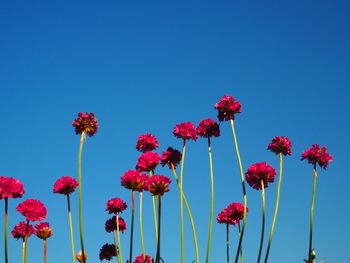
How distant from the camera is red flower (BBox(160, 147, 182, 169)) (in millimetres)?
6637

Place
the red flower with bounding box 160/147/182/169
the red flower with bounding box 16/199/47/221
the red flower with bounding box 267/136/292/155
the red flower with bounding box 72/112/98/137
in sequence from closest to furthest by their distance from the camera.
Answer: the red flower with bounding box 16/199/47/221 → the red flower with bounding box 72/112/98/137 → the red flower with bounding box 160/147/182/169 → the red flower with bounding box 267/136/292/155

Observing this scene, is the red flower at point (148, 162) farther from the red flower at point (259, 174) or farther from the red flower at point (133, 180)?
the red flower at point (259, 174)

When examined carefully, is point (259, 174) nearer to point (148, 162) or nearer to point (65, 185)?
point (148, 162)

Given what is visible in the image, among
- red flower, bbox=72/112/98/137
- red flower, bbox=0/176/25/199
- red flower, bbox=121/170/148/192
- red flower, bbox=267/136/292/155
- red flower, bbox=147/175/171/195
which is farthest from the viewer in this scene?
red flower, bbox=267/136/292/155

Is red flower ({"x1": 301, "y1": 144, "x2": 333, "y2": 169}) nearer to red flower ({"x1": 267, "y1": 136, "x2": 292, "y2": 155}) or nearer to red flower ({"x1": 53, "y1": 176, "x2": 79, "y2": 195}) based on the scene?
red flower ({"x1": 267, "y1": 136, "x2": 292, "y2": 155})

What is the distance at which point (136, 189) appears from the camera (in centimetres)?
602

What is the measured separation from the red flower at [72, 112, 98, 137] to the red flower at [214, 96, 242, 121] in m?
1.75

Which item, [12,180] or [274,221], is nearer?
[12,180]

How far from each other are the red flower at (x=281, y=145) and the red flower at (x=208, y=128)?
0.79 meters

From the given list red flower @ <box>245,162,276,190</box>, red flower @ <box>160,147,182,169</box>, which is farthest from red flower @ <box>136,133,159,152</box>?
red flower @ <box>245,162,276,190</box>

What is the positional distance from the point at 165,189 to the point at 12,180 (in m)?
1.71

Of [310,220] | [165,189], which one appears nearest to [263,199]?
[310,220]

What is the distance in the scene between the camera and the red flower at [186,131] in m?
6.97

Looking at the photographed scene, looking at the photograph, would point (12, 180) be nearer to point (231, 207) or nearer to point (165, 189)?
point (165, 189)
